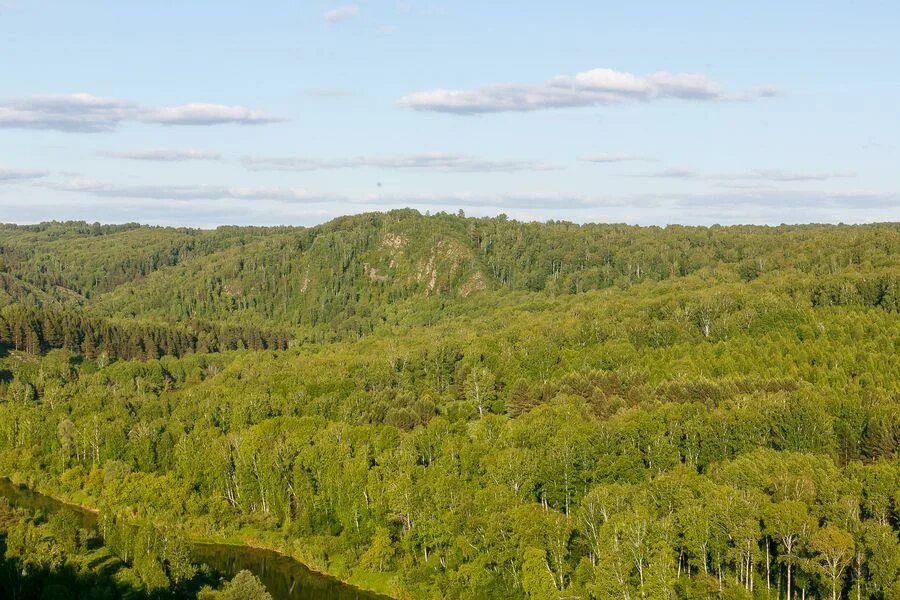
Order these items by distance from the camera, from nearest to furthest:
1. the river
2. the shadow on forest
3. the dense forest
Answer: the shadow on forest
the dense forest
the river

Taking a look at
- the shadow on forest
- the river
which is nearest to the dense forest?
the shadow on forest

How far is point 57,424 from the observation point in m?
143

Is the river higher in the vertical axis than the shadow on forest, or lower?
lower

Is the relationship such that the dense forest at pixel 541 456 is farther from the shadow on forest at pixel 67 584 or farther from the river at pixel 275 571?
the river at pixel 275 571

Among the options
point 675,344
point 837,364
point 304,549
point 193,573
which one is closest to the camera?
point 193,573

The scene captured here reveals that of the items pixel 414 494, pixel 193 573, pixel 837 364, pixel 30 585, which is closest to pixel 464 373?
pixel 837 364

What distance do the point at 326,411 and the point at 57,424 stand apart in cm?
4039

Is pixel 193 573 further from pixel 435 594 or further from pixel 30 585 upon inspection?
pixel 435 594

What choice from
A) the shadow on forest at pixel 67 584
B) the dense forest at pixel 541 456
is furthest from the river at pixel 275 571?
the shadow on forest at pixel 67 584

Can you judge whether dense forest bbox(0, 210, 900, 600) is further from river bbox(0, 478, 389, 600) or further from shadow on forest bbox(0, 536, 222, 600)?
river bbox(0, 478, 389, 600)

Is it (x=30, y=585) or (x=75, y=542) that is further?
(x=75, y=542)

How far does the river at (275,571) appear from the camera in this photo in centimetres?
9600

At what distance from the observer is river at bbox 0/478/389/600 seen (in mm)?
96000

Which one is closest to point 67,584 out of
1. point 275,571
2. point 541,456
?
point 275,571
